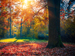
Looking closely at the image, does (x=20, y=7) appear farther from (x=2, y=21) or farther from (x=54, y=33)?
(x=2, y=21)

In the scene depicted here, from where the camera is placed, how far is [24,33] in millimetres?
26719

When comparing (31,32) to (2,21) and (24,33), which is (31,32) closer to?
(24,33)

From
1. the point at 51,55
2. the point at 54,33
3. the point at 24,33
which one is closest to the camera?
the point at 51,55

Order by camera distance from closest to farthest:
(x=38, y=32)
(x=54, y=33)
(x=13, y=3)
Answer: (x=54, y=33)
(x=13, y=3)
(x=38, y=32)

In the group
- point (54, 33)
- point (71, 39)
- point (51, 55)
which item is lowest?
point (71, 39)

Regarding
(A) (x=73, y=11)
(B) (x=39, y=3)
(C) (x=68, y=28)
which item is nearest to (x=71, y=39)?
(C) (x=68, y=28)

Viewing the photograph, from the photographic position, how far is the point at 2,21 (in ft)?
81.7

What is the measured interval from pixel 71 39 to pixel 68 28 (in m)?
2.43

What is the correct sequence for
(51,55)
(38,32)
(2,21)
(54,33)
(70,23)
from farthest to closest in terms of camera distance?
1. (2,21)
2. (38,32)
3. (70,23)
4. (54,33)
5. (51,55)

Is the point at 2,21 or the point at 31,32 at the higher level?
the point at 2,21

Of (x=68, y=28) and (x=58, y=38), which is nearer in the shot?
(x=58, y=38)

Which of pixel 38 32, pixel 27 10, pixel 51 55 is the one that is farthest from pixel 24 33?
pixel 51 55

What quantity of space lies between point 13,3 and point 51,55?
7.10 metres

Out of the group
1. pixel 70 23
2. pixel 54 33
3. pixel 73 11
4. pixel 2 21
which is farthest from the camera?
pixel 2 21
